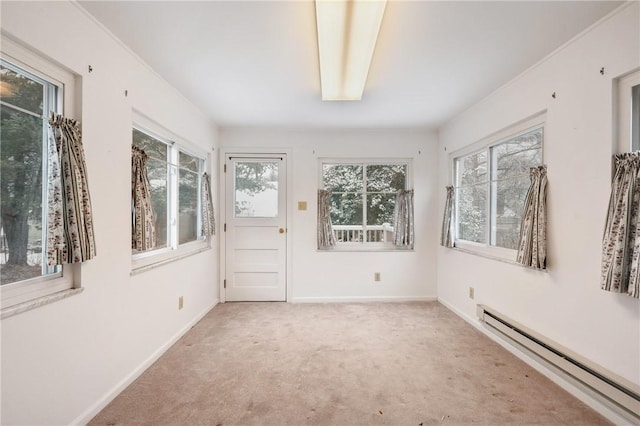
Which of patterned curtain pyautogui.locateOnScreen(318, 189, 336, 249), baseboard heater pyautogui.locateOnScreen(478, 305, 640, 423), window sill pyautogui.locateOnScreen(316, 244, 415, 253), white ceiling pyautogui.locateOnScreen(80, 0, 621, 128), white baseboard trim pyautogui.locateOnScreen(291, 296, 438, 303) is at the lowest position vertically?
white baseboard trim pyautogui.locateOnScreen(291, 296, 438, 303)

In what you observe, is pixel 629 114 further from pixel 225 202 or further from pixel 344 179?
pixel 225 202

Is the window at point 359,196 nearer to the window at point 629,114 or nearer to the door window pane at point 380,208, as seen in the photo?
the door window pane at point 380,208

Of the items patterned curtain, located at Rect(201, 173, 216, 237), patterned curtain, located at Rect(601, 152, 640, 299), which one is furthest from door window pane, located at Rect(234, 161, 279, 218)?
patterned curtain, located at Rect(601, 152, 640, 299)

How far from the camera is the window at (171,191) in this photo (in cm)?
256

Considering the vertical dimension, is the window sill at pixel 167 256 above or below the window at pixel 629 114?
below

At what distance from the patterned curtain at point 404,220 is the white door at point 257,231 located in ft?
5.19

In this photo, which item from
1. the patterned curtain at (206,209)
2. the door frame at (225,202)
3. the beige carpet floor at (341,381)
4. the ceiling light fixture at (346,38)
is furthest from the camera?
the door frame at (225,202)

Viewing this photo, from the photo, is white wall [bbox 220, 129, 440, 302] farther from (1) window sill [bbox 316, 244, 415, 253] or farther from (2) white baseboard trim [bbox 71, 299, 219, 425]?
(2) white baseboard trim [bbox 71, 299, 219, 425]

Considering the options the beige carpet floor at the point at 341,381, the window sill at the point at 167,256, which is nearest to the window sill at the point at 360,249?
the beige carpet floor at the point at 341,381

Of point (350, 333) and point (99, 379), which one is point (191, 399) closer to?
point (99, 379)

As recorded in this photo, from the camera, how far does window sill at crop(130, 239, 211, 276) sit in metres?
2.32

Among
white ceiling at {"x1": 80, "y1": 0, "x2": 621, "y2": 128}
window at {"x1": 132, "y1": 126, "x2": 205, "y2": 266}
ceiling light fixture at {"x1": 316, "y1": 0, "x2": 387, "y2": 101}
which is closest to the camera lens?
ceiling light fixture at {"x1": 316, "y1": 0, "x2": 387, "y2": 101}

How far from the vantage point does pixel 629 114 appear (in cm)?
174

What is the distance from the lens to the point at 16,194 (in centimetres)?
145
